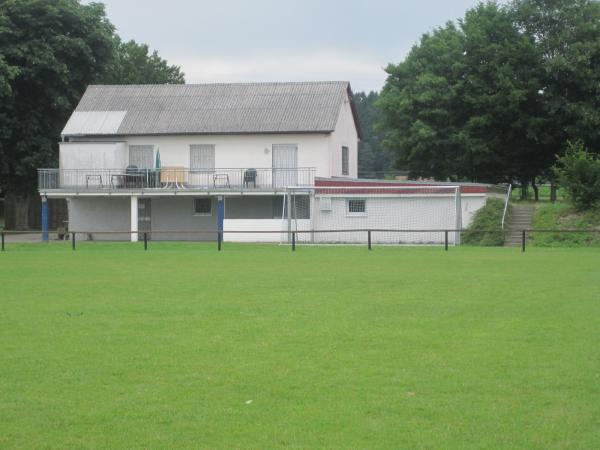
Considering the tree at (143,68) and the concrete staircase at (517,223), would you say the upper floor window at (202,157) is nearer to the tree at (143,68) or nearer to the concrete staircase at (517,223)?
the concrete staircase at (517,223)

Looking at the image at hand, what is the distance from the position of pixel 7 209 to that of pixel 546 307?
138 feet

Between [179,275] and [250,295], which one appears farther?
[179,275]

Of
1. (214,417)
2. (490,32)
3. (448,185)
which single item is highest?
(490,32)

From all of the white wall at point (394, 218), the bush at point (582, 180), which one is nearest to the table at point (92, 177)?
the white wall at point (394, 218)

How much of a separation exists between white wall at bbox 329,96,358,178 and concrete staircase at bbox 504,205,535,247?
883 cm

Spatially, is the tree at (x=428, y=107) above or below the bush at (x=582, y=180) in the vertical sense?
above

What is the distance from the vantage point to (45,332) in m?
12.7

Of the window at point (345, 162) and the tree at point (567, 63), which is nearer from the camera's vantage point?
the tree at point (567, 63)

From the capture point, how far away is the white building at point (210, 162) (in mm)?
41594

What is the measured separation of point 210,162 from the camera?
44281mm

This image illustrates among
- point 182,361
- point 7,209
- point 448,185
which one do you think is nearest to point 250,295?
point 182,361

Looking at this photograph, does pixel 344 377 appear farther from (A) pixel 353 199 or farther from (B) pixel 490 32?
(B) pixel 490 32

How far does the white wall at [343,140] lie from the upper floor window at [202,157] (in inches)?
218

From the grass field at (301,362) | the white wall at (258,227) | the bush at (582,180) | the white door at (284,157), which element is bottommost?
the grass field at (301,362)
